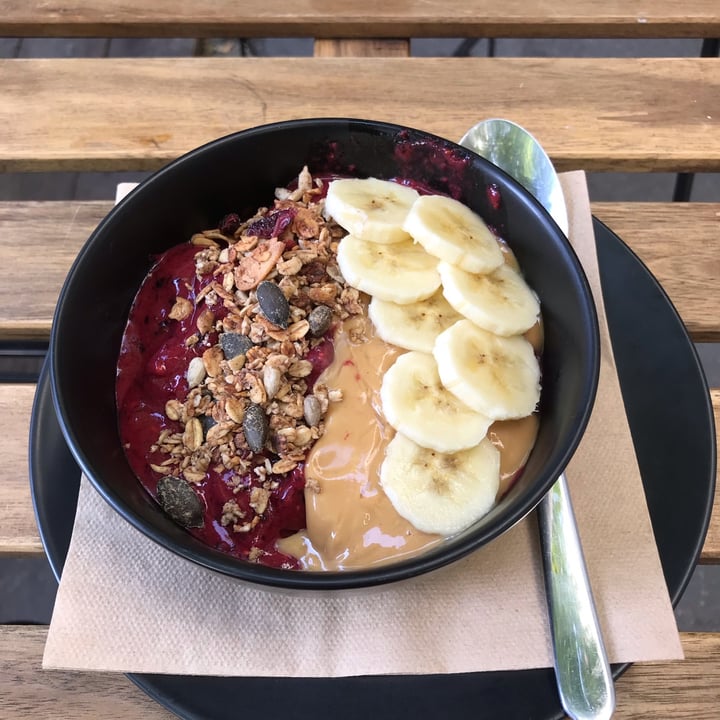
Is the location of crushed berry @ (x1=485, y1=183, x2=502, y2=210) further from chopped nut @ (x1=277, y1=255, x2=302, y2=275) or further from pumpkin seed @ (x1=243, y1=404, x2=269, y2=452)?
pumpkin seed @ (x1=243, y1=404, x2=269, y2=452)

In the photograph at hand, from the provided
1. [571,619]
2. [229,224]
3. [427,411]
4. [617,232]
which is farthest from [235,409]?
[617,232]

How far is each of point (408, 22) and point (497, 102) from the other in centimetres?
28

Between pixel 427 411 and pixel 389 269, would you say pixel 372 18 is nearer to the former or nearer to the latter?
pixel 389 269

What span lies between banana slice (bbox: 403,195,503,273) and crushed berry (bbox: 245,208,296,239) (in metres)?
0.18

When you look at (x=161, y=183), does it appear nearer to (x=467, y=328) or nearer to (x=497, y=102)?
(x=467, y=328)

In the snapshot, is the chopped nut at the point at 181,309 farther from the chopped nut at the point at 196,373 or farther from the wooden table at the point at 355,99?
the wooden table at the point at 355,99

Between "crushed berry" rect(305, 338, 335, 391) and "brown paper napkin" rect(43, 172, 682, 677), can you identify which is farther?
"crushed berry" rect(305, 338, 335, 391)

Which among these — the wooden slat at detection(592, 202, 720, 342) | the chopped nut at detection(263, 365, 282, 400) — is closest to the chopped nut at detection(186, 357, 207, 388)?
the chopped nut at detection(263, 365, 282, 400)

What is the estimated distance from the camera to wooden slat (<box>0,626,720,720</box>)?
0.94 m

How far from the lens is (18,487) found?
1.10 meters

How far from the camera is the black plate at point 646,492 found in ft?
2.86

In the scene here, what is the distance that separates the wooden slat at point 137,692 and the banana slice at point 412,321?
1.73 feet

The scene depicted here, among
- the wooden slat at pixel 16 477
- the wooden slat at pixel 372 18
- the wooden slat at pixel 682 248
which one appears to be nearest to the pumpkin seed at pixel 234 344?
the wooden slat at pixel 16 477

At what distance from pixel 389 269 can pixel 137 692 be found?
0.67m
